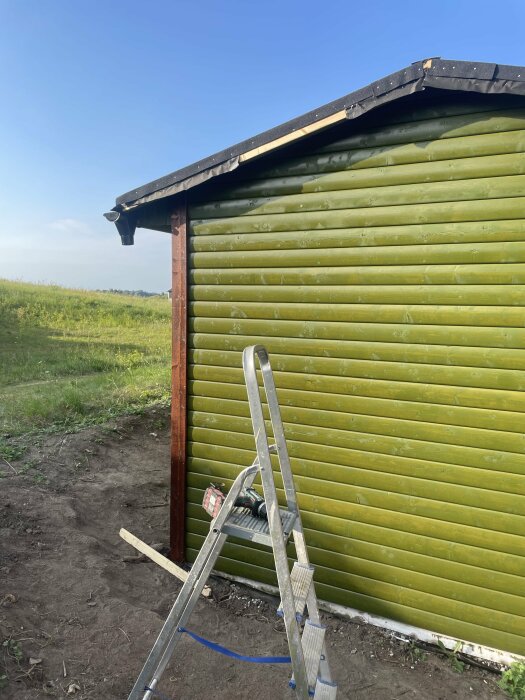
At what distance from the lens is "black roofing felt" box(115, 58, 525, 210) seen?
3068 millimetres

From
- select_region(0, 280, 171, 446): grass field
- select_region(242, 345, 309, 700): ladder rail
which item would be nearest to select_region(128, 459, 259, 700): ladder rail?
select_region(242, 345, 309, 700): ladder rail

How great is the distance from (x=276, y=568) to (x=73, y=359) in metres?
13.6

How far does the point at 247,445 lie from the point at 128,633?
1.75 meters

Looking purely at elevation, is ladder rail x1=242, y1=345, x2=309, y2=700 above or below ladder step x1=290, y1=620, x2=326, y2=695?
above

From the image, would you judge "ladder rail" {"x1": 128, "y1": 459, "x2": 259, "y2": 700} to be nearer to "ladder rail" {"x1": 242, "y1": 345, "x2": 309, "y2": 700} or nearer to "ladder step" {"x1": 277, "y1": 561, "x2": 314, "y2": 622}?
"ladder rail" {"x1": 242, "y1": 345, "x2": 309, "y2": 700}

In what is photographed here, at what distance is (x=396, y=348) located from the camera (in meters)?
3.74

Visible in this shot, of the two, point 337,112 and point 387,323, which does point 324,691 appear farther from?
point 337,112

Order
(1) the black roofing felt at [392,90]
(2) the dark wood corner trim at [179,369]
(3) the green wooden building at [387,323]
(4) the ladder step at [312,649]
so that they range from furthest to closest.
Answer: (2) the dark wood corner trim at [179,369] → (3) the green wooden building at [387,323] → (1) the black roofing felt at [392,90] → (4) the ladder step at [312,649]

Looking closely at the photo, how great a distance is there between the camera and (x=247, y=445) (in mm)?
4375

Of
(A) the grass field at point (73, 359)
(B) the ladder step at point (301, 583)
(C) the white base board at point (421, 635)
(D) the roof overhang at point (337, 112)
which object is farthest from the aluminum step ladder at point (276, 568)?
(A) the grass field at point (73, 359)

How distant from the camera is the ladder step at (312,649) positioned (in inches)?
85.5

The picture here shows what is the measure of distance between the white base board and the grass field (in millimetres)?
4761

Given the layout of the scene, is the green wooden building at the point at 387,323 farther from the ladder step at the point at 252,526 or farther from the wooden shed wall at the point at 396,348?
the ladder step at the point at 252,526

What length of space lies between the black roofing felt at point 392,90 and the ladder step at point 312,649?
11.1 feet
